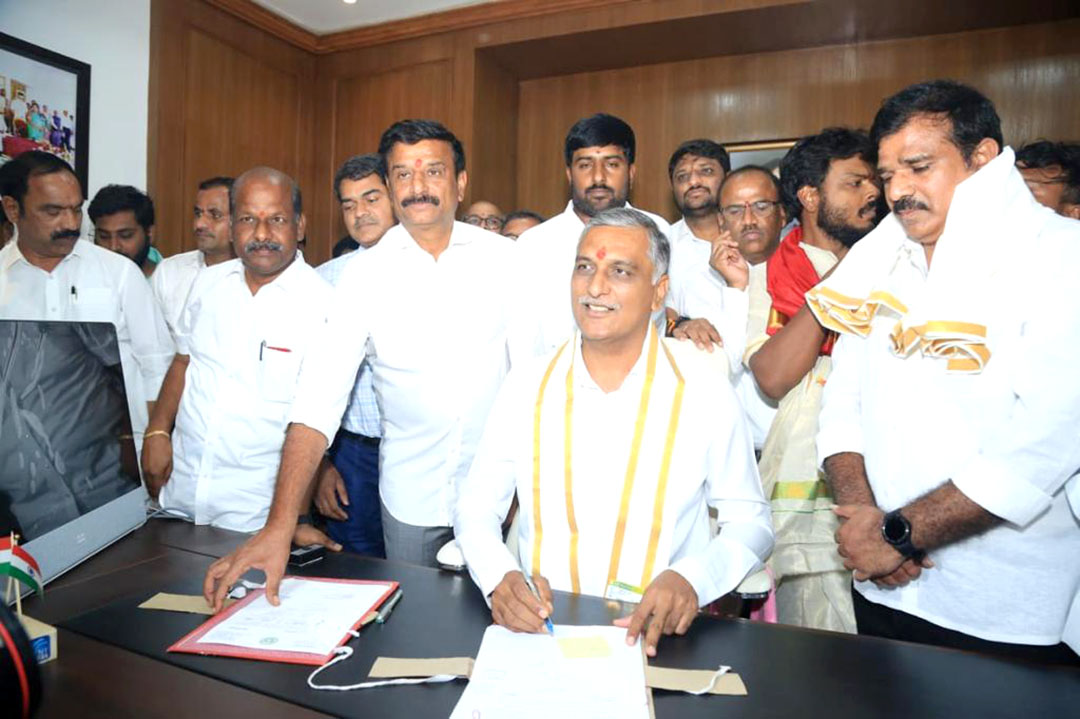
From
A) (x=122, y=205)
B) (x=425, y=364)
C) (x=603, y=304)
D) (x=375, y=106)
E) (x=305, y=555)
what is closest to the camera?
(x=305, y=555)

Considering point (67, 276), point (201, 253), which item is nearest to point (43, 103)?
point (201, 253)

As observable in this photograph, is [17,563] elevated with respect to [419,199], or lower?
lower

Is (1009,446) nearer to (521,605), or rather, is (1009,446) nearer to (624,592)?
(624,592)

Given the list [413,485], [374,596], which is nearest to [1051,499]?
[374,596]

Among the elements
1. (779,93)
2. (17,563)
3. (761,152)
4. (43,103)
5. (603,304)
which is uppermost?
(779,93)

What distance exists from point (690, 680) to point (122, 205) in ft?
13.2

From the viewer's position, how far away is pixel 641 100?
5824 millimetres

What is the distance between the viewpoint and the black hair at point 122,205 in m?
4.04

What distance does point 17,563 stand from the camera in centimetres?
135

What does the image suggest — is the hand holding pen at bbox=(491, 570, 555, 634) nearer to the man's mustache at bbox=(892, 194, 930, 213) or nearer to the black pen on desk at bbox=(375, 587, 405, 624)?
the black pen on desk at bbox=(375, 587, 405, 624)

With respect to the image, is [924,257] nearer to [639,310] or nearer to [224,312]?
[639,310]

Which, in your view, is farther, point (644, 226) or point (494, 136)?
point (494, 136)

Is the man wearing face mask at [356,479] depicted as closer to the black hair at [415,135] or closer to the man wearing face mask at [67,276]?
the black hair at [415,135]

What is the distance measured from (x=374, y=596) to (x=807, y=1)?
4604mm
